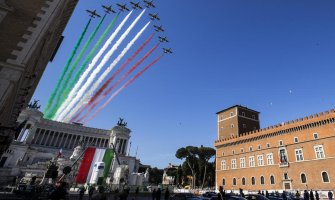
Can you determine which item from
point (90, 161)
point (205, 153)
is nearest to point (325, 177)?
point (205, 153)

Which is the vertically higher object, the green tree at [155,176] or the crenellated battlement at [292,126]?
the crenellated battlement at [292,126]

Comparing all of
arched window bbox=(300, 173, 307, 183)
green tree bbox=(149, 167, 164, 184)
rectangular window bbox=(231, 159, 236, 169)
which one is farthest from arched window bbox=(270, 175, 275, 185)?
green tree bbox=(149, 167, 164, 184)

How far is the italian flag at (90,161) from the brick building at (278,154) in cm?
3182

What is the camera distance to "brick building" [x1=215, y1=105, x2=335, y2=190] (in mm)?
37188

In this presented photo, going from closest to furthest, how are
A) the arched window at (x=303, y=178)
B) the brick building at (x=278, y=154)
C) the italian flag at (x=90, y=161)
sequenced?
the italian flag at (x=90, y=161) → the brick building at (x=278, y=154) → the arched window at (x=303, y=178)

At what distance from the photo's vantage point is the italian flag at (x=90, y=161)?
35.3 meters

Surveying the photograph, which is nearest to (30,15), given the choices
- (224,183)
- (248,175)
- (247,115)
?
(248,175)

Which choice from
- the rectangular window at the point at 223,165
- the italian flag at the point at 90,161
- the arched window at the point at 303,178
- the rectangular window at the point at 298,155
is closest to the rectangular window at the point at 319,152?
the rectangular window at the point at 298,155

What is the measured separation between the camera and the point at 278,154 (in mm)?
44344

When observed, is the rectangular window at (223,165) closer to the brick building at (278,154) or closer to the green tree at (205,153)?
the brick building at (278,154)

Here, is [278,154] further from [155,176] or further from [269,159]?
[155,176]

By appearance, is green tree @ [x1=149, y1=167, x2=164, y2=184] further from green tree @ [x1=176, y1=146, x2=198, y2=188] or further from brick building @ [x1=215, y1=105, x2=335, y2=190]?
brick building @ [x1=215, y1=105, x2=335, y2=190]

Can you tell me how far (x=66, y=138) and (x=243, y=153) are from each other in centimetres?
6247

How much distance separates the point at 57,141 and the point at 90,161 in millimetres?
50840
